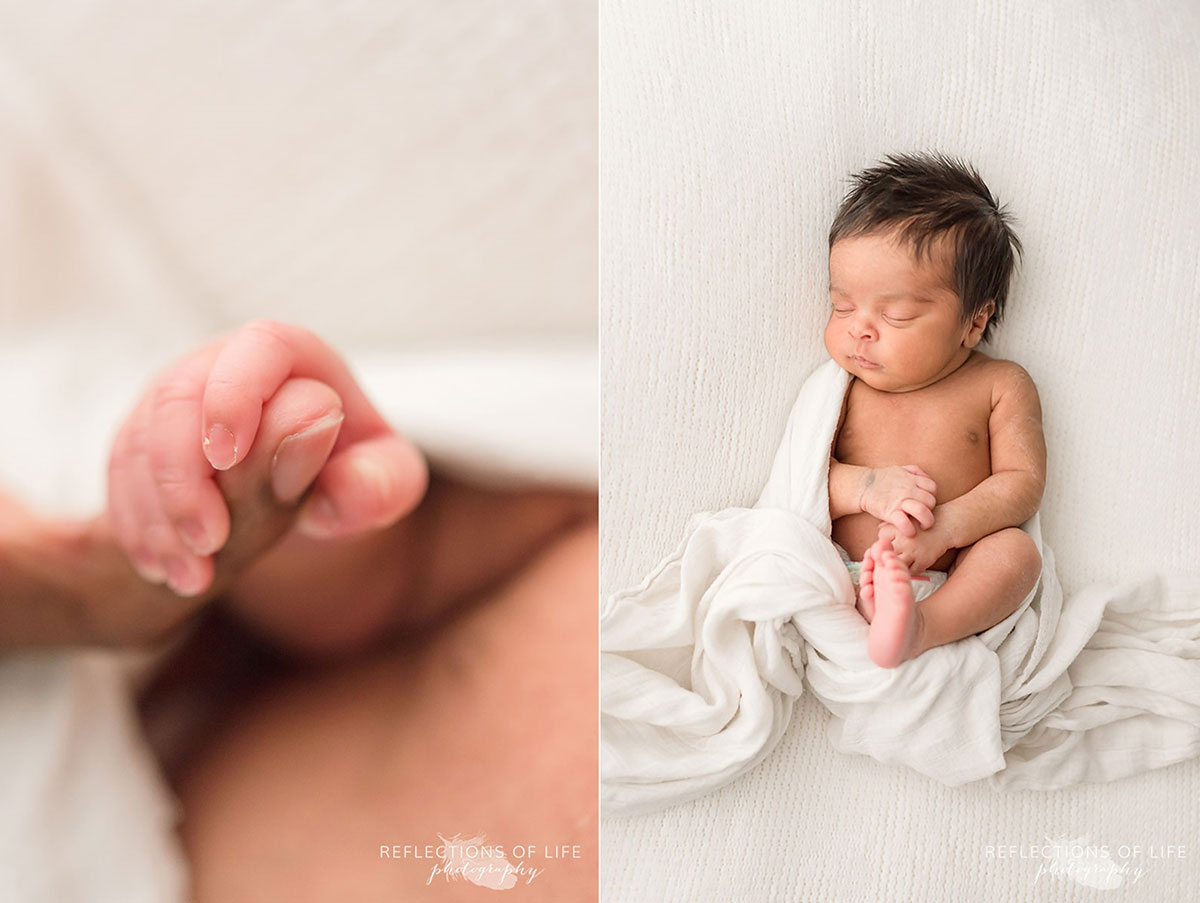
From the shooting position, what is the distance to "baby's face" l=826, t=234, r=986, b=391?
A: 81 centimetres

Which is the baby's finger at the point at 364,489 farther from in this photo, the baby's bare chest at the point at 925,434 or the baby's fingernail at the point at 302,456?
the baby's bare chest at the point at 925,434

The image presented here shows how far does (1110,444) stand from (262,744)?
2.67 feet

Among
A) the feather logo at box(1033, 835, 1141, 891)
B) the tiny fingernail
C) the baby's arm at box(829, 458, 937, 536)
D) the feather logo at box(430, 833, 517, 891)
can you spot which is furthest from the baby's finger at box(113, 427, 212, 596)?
the feather logo at box(1033, 835, 1141, 891)

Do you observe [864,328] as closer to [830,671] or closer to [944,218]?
[944,218]

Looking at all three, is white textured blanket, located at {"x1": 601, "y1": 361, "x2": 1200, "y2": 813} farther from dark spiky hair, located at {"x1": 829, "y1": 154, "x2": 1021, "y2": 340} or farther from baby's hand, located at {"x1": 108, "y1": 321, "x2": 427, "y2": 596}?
baby's hand, located at {"x1": 108, "y1": 321, "x2": 427, "y2": 596}

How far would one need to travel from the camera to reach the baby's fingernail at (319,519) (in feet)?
2.41

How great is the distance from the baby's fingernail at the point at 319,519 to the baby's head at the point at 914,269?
1.50 ft

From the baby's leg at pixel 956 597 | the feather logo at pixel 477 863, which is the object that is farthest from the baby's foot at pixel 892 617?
the feather logo at pixel 477 863

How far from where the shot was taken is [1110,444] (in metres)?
0.88

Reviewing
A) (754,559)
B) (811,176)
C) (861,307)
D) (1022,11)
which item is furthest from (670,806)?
(1022,11)

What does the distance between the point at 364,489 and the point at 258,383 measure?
4.6 inches

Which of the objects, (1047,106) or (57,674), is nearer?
(57,674)

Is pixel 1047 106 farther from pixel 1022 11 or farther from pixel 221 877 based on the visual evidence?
pixel 221 877

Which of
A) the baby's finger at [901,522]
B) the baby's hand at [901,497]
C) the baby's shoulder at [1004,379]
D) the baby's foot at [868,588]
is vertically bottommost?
the baby's foot at [868,588]
